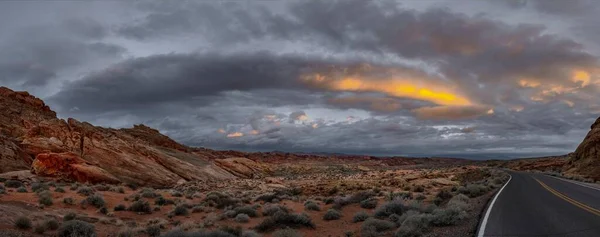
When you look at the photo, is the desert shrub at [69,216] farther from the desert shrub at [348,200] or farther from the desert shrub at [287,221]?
the desert shrub at [348,200]

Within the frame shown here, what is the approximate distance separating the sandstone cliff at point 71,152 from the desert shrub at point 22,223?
22425mm

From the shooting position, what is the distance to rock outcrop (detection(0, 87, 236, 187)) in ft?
114

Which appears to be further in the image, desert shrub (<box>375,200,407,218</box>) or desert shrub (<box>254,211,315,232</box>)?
desert shrub (<box>375,200,407,218</box>)

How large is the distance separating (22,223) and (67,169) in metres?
23.6

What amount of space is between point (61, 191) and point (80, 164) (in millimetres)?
13016

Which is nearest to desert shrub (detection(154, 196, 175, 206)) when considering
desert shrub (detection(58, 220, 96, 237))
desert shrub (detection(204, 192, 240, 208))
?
desert shrub (detection(204, 192, 240, 208))

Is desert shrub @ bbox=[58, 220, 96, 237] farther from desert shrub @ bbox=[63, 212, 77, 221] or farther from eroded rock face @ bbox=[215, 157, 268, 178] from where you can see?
eroded rock face @ bbox=[215, 157, 268, 178]

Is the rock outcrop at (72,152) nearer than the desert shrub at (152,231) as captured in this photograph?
No

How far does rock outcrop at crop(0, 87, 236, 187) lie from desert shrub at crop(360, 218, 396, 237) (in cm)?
2884

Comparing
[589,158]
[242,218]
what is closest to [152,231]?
[242,218]

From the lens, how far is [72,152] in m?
37.9

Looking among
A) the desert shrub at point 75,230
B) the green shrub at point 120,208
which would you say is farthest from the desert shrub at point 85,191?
the desert shrub at point 75,230

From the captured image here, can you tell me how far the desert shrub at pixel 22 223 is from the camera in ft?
44.0

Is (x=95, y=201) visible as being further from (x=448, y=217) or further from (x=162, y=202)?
(x=448, y=217)
